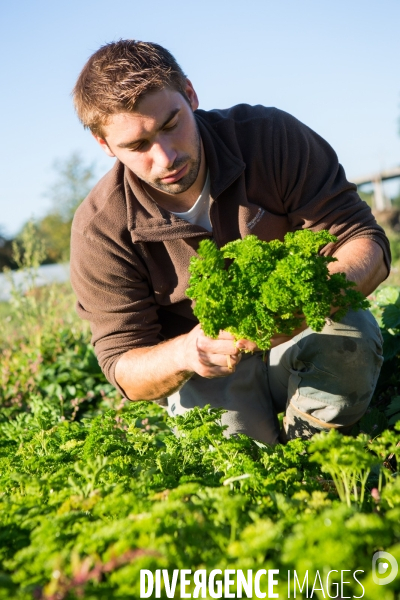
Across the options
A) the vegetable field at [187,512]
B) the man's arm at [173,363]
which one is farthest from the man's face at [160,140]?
the vegetable field at [187,512]

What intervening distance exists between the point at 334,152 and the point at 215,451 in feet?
6.59

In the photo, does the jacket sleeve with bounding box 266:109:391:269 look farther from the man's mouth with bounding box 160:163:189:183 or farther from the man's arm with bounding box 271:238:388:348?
the man's mouth with bounding box 160:163:189:183

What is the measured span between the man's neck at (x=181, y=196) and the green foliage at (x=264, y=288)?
1.19 meters

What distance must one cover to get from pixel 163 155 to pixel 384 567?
87.6 inches

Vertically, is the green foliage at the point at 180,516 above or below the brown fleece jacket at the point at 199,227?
below

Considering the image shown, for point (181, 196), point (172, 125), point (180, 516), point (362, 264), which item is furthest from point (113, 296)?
point (180, 516)

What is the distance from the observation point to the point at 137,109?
3086 millimetres

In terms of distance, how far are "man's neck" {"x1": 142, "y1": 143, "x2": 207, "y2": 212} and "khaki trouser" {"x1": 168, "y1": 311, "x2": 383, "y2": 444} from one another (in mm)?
987

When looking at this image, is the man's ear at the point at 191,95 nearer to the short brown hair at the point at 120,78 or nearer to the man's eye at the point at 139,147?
the short brown hair at the point at 120,78

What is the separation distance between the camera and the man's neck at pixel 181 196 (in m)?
3.53

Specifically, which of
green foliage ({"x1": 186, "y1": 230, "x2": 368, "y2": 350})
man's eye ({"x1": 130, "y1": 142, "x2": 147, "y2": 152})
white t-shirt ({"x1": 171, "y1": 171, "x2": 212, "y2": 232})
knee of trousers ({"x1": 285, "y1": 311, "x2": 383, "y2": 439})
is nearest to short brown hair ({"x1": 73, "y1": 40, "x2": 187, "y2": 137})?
man's eye ({"x1": 130, "y1": 142, "x2": 147, "y2": 152})

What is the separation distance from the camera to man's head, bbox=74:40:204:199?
10.2 feet

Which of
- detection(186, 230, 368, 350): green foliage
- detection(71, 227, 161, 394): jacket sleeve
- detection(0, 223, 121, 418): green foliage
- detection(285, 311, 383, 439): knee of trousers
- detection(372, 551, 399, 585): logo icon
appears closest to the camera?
detection(372, 551, 399, 585): logo icon

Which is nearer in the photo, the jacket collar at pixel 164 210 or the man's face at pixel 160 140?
the man's face at pixel 160 140
